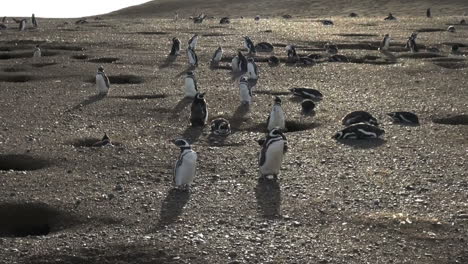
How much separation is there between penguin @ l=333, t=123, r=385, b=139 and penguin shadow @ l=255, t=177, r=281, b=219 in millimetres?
2484

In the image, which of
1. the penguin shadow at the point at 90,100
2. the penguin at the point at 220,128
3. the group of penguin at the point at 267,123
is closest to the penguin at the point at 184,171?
the group of penguin at the point at 267,123

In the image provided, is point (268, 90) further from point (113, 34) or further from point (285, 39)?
point (113, 34)

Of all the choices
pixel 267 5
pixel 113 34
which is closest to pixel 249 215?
pixel 113 34

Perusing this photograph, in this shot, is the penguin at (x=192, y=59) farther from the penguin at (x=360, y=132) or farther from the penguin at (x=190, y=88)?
the penguin at (x=360, y=132)

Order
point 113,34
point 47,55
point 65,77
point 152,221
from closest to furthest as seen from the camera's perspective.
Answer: point 152,221 < point 65,77 < point 47,55 < point 113,34

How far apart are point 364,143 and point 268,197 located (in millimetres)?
3059

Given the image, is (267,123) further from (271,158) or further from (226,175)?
(271,158)

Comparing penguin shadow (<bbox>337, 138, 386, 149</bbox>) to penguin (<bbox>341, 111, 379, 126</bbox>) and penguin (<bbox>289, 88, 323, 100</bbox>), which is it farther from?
penguin (<bbox>289, 88, 323, 100</bbox>)

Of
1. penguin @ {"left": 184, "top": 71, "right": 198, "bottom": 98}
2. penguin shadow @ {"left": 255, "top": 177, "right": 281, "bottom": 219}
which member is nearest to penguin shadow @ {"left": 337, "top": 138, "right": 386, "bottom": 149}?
penguin shadow @ {"left": 255, "top": 177, "right": 281, "bottom": 219}

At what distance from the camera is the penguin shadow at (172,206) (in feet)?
25.4

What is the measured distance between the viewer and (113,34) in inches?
1134

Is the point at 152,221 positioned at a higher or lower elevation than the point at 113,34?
lower

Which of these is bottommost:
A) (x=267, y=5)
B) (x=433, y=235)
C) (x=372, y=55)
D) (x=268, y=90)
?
(x=433, y=235)

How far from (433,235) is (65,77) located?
1218 cm
